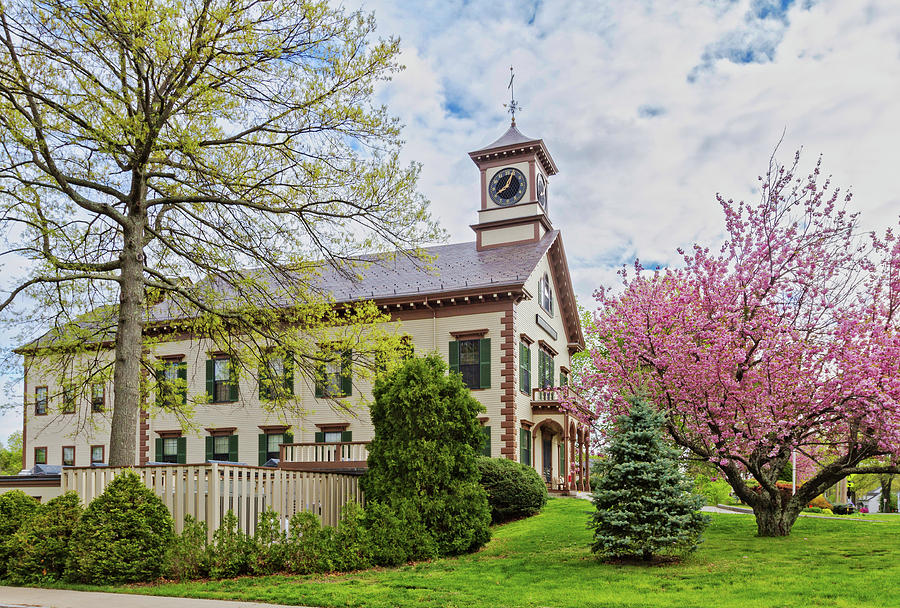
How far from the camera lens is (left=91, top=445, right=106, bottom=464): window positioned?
31.4 m

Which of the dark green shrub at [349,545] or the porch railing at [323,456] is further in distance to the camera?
the porch railing at [323,456]

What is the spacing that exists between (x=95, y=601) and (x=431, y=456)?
5870 mm

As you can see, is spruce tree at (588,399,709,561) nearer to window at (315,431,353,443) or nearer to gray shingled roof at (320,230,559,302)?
gray shingled roof at (320,230,559,302)

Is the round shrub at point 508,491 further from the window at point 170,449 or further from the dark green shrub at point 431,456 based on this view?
the window at point 170,449

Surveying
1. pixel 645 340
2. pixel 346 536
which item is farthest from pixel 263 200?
pixel 645 340

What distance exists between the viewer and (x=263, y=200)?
1569 cm

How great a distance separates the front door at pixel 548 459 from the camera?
95.3 ft

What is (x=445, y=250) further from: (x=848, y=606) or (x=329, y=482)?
A: (x=848, y=606)

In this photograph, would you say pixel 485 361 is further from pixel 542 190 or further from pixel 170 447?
pixel 170 447

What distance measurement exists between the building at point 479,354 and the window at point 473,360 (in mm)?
36

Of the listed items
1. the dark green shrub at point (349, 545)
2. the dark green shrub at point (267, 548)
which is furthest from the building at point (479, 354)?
the dark green shrub at point (267, 548)

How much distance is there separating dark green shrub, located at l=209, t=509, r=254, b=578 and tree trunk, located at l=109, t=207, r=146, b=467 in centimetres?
328

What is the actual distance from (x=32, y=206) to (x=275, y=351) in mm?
5399

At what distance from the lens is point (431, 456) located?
45.5ft
